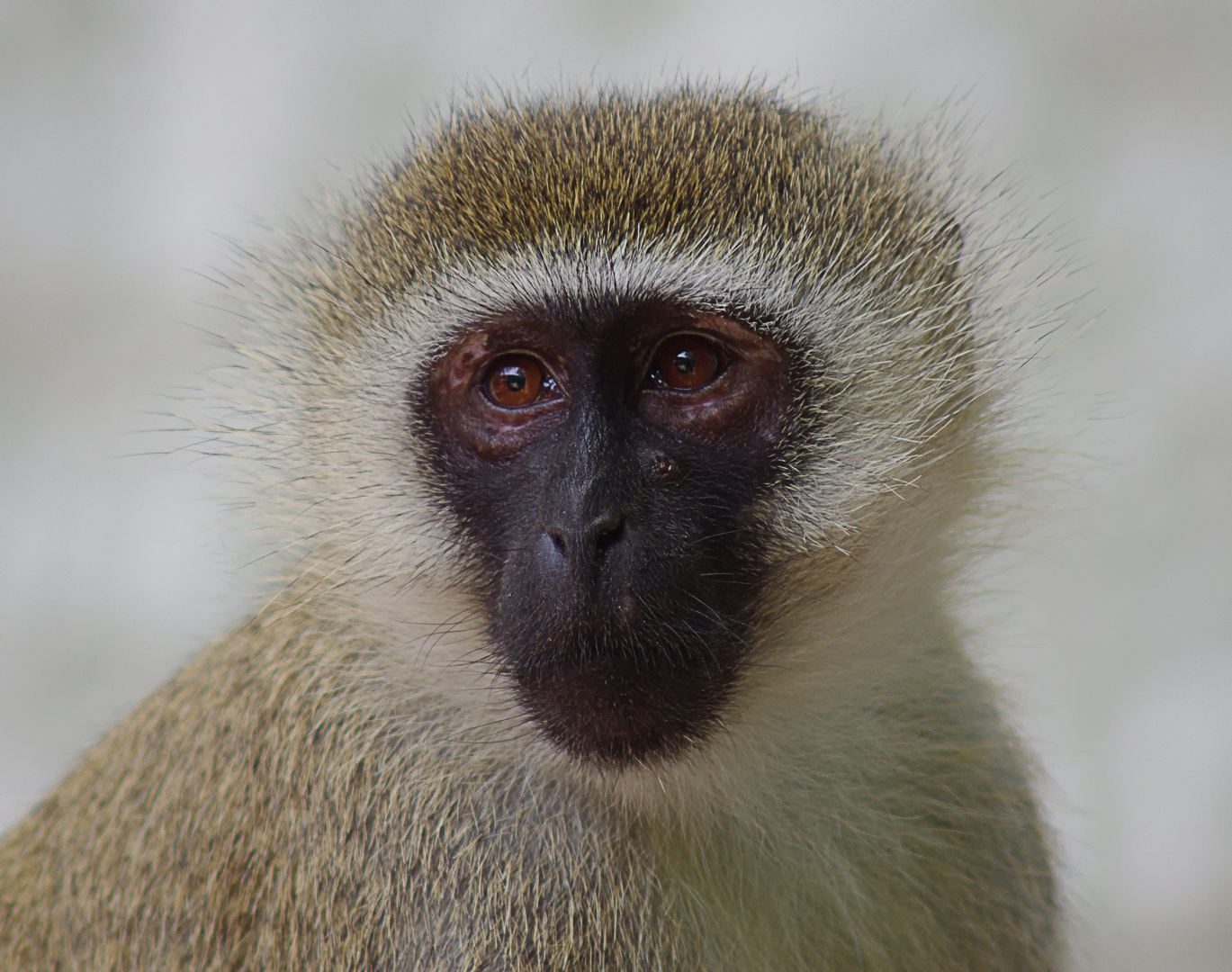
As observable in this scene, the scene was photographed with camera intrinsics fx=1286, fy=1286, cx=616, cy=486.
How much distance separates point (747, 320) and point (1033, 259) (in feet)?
2.40

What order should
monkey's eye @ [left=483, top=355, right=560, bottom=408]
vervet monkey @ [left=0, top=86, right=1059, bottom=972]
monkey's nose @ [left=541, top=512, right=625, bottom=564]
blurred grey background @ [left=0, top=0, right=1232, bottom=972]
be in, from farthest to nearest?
blurred grey background @ [left=0, top=0, right=1232, bottom=972], monkey's eye @ [left=483, top=355, right=560, bottom=408], vervet monkey @ [left=0, top=86, right=1059, bottom=972], monkey's nose @ [left=541, top=512, right=625, bottom=564]

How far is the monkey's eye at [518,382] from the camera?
175 centimetres

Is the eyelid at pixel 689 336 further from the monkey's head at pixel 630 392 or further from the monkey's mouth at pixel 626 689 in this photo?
the monkey's mouth at pixel 626 689

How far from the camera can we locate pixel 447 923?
5.47 feet

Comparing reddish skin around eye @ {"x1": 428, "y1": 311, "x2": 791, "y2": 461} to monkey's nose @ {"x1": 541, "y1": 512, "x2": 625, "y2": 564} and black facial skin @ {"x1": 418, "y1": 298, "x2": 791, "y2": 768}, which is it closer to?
black facial skin @ {"x1": 418, "y1": 298, "x2": 791, "y2": 768}

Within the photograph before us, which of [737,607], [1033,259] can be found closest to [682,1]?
[1033,259]

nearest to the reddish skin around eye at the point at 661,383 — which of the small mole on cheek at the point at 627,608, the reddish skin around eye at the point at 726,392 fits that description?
the reddish skin around eye at the point at 726,392

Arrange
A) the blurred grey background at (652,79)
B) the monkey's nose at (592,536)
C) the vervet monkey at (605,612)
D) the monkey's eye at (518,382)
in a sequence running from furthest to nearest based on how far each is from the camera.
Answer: the blurred grey background at (652,79) < the monkey's eye at (518,382) < the vervet monkey at (605,612) < the monkey's nose at (592,536)

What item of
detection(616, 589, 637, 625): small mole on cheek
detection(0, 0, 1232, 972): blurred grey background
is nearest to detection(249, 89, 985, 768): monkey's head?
detection(616, 589, 637, 625): small mole on cheek

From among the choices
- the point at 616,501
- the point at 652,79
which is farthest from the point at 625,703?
the point at 652,79

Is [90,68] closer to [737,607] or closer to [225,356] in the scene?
[225,356]

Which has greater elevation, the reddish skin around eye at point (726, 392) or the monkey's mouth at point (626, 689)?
the reddish skin around eye at point (726, 392)

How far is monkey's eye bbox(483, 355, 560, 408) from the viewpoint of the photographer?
5.73ft

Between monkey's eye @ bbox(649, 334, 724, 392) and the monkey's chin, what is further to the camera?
monkey's eye @ bbox(649, 334, 724, 392)
